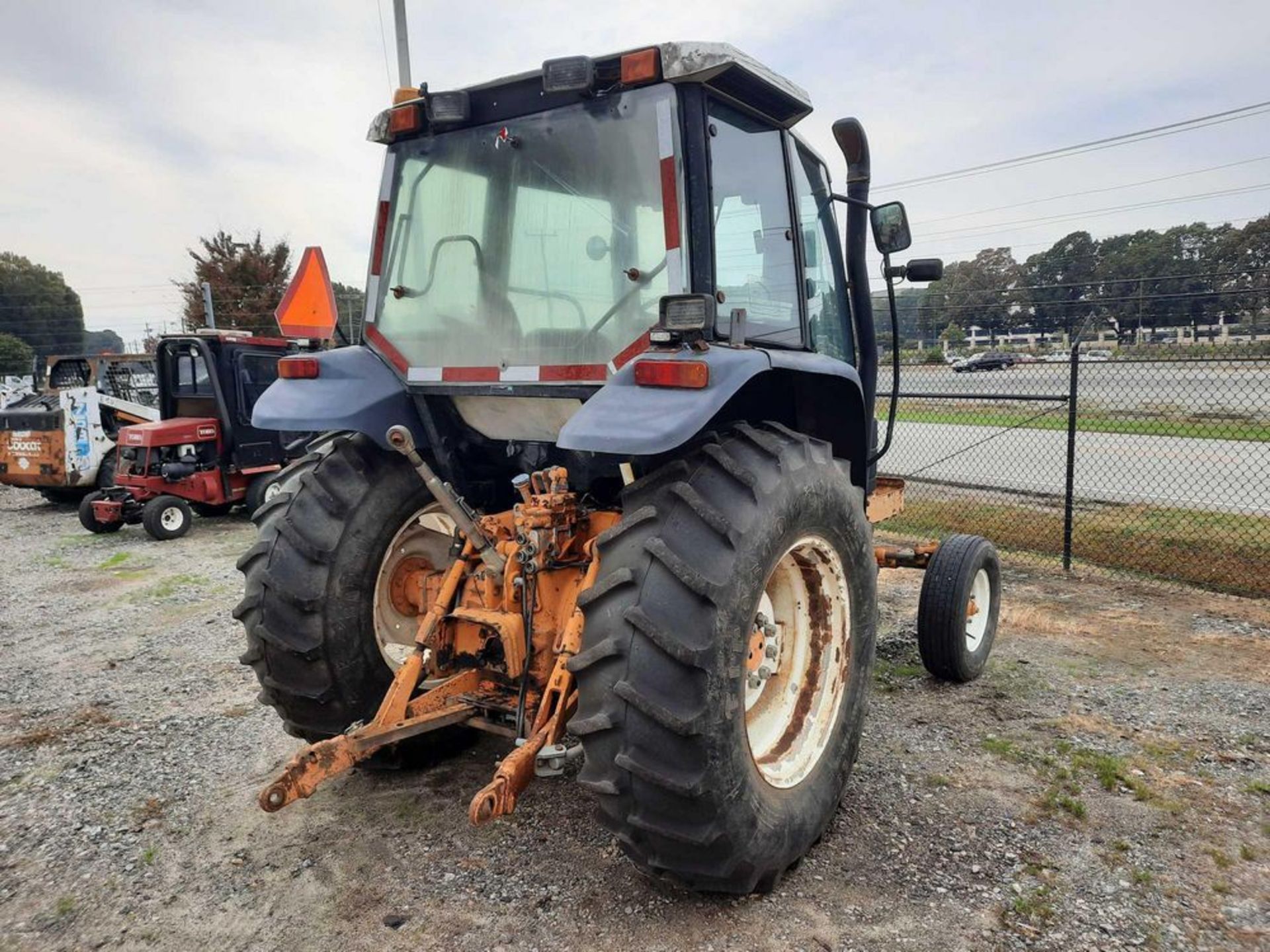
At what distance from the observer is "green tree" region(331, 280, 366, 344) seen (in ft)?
13.2

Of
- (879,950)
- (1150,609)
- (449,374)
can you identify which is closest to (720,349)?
(449,374)

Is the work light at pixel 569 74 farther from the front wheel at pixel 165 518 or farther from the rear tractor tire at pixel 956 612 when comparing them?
the front wheel at pixel 165 518

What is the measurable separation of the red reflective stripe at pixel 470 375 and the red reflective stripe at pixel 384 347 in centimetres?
22

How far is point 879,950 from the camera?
2312mm

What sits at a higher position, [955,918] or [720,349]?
[720,349]

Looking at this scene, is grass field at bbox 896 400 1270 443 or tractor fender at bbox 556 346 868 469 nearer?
tractor fender at bbox 556 346 868 469

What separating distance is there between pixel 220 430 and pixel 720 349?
901cm

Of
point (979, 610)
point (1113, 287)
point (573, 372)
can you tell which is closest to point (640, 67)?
point (573, 372)

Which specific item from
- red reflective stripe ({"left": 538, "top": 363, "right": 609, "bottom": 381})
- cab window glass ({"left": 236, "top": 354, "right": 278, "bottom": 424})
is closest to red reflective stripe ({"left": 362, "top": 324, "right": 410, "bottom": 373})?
red reflective stripe ({"left": 538, "top": 363, "right": 609, "bottom": 381})

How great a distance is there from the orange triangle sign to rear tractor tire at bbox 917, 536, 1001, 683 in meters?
3.29

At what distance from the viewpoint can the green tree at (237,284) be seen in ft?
80.8

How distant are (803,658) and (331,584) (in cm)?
171

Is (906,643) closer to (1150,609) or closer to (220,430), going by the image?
(1150,609)

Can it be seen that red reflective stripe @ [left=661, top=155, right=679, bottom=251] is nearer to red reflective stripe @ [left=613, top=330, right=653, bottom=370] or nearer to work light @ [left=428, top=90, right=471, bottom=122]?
red reflective stripe @ [left=613, top=330, right=653, bottom=370]
